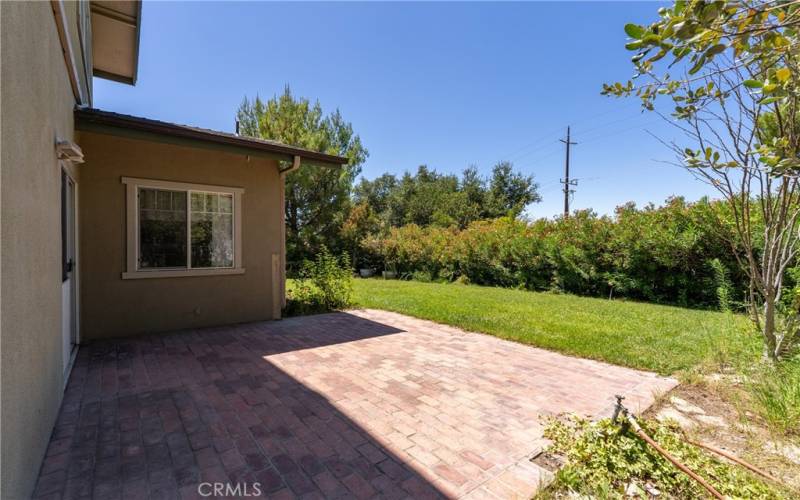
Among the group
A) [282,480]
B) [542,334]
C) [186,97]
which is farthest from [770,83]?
[186,97]

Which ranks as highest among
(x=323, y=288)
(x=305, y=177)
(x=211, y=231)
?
(x=305, y=177)

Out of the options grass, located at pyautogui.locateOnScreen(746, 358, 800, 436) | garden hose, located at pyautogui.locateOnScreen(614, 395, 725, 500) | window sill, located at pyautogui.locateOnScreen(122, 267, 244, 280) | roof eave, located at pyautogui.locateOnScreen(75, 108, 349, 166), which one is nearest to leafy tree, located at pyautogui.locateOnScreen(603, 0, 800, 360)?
grass, located at pyautogui.locateOnScreen(746, 358, 800, 436)

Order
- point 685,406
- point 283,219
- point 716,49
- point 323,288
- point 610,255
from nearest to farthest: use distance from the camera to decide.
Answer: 1. point 716,49
2. point 685,406
3. point 283,219
4. point 323,288
5. point 610,255

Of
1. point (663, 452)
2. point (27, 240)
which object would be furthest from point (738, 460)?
point (27, 240)

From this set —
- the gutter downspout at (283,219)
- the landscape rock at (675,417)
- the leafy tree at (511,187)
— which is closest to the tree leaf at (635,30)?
the landscape rock at (675,417)

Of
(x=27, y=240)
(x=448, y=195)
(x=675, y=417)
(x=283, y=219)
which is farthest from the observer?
(x=448, y=195)

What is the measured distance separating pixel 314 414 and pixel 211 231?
468 cm

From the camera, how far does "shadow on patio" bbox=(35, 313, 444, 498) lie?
2355 millimetres

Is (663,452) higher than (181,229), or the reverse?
(181,229)

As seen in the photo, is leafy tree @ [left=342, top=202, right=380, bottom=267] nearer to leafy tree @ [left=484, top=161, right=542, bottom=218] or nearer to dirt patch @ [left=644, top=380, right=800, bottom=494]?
dirt patch @ [left=644, top=380, right=800, bottom=494]

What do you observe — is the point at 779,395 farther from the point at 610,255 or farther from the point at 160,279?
the point at 610,255

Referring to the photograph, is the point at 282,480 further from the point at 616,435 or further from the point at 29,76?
the point at 29,76

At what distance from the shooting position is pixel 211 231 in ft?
21.7

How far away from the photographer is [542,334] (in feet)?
20.8
